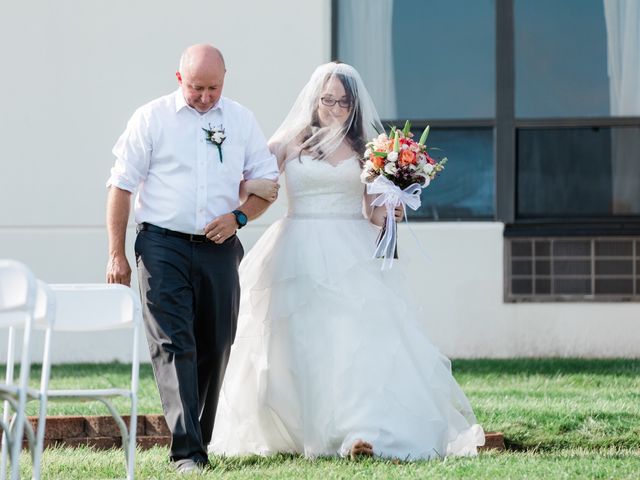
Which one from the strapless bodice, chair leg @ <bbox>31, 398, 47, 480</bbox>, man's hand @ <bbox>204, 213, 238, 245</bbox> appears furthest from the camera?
the strapless bodice

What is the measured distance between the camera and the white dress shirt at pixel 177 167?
271 inches

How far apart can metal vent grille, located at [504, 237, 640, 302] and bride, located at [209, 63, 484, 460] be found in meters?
4.89

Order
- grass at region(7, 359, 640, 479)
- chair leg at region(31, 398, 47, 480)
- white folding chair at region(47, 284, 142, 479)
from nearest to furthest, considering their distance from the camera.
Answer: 1. chair leg at region(31, 398, 47, 480)
2. white folding chair at region(47, 284, 142, 479)
3. grass at region(7, 359, 640, 479)

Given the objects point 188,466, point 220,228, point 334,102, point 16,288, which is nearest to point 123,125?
point 334,102

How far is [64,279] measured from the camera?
12.4 meters

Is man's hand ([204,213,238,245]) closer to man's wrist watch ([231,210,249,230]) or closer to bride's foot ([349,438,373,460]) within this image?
man's wrist watch ([231,210,249,230])

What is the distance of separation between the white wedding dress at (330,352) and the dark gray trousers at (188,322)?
37 centimetres

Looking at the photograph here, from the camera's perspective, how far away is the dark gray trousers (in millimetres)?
6645

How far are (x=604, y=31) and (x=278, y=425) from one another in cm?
663

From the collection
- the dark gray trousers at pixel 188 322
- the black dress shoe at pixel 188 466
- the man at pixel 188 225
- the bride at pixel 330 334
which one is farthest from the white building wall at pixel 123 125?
the black dress shoe at pixel 188 466

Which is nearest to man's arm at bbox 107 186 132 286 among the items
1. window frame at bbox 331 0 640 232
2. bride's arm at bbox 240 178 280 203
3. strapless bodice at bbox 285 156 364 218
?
bride's arm at bbox 240 178 280 203

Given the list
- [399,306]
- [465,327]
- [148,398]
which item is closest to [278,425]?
[399,306]

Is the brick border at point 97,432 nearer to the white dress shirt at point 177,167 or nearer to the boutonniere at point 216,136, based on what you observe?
the white dress shirt at point 177,167

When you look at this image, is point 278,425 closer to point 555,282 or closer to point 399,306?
point 399,306
